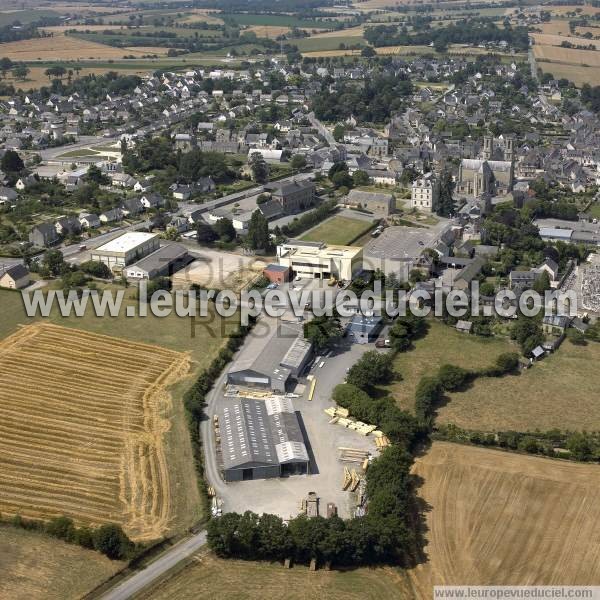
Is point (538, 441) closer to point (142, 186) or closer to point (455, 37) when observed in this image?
point (142, 186)

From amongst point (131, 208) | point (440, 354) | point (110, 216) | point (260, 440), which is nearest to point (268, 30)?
point (131, 208)

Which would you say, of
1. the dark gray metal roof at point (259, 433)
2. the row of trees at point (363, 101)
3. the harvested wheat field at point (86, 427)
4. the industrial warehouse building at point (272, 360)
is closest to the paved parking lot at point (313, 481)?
the dark gray metal roof at point (259, 433)

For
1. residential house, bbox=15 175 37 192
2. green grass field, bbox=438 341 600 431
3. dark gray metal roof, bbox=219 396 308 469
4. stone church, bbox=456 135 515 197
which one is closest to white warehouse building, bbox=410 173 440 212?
stone church, bbox=456 135 515 197

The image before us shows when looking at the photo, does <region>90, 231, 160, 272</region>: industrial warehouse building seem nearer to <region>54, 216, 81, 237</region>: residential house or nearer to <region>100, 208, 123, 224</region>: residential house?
<region>54, 216, 81, 237</region>: residential house

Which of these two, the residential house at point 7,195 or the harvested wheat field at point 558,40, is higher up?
the harvested wheat field at point 558,40

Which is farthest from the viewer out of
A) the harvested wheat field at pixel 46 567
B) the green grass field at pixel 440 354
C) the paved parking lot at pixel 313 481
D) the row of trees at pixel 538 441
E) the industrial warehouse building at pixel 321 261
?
the industrial warehouse building at pixel 321 261

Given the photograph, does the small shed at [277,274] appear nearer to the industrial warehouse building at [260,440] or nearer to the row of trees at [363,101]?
the industrial warehouse building at [260,440]
